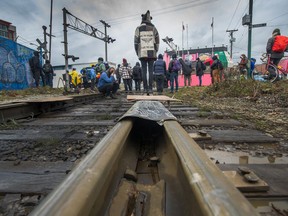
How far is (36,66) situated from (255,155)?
13991 millimetres

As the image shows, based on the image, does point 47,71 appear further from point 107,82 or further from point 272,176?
point 272,176

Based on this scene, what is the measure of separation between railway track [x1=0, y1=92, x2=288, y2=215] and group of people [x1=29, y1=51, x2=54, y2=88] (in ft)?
39.2

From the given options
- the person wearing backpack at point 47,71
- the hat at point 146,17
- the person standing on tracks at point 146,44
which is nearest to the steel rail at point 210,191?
the person standing on tracks at point 146,44

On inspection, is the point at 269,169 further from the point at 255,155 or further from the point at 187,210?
the point at 187,210

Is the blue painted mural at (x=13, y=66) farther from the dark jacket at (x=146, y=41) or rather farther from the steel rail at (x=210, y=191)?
the steel rail at (x=210, y=191)

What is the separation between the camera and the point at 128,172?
4.18 ft

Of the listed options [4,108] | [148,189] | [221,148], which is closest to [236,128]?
[221,148]

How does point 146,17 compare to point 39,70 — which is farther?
point 39,70

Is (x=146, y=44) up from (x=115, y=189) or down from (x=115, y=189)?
up

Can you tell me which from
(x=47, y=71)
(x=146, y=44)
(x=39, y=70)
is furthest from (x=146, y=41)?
(x=47, y=71)

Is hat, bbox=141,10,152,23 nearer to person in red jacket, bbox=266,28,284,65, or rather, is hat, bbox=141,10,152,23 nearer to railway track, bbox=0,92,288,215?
person in red jacket, bbox=266,28,284,65

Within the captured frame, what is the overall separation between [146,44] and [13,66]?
1244cm

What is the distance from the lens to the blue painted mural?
15328mm

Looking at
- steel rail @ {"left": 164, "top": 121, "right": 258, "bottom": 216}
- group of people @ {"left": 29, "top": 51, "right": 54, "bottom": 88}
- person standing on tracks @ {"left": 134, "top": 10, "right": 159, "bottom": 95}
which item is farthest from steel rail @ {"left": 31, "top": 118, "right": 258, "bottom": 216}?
group of people @ {"left": 29, "top": 51, "right": 54, "bottom": 88}
